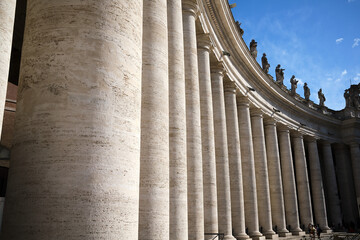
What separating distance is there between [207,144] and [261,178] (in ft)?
111

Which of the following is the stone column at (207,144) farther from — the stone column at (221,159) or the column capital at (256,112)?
the column capital at (256,112)

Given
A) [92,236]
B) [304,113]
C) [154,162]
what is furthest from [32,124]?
[304,113]

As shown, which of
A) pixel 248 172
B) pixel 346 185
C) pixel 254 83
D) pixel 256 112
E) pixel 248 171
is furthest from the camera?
pixel 346 185

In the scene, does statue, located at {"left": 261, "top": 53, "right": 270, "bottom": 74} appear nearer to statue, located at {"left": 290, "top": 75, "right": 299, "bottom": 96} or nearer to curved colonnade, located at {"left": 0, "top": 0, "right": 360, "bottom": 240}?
statue, located at {"left": 290, "top": 75, "right": 299, "bottom": 96}

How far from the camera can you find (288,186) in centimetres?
9225

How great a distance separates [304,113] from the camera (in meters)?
110

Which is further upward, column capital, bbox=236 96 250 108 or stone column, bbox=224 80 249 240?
column capital, bbox=236 96 250 108

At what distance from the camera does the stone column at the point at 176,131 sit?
31.7 metres

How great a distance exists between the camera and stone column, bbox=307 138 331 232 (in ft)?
338

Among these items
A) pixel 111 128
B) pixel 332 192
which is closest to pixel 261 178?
pixel 332 192

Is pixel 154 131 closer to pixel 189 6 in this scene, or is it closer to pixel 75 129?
pixel 75 129

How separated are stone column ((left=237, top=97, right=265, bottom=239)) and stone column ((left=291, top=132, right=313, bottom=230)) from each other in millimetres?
35786

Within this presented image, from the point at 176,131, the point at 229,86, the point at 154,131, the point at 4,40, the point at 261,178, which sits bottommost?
the point at 154,131

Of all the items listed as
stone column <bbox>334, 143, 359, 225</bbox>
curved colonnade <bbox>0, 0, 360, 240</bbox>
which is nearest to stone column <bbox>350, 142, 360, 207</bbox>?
stone column <bbox>334, 143, 359, 225</bbox>
